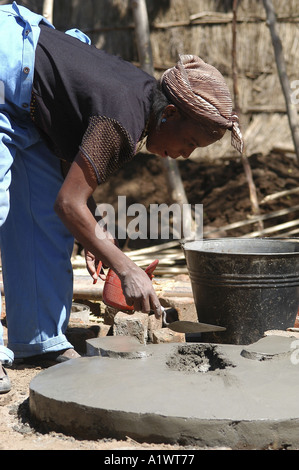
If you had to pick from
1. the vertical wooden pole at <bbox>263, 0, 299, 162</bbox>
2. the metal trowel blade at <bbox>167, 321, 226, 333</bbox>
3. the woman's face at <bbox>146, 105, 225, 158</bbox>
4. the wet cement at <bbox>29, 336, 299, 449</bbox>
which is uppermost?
the vertical wooden pole at <bbox>263, 0, 299, 162</bbox>

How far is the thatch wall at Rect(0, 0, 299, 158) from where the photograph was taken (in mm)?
7242

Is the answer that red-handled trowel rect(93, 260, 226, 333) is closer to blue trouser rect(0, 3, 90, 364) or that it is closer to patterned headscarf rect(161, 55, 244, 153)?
blue trouser rect(0, 3, 90, 364)

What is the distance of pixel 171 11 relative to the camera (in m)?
7.27

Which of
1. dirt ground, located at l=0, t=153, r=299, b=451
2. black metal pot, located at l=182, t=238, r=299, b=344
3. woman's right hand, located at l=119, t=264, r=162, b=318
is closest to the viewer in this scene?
woman's right hand, located at l=119, t=264, r=162, b=318

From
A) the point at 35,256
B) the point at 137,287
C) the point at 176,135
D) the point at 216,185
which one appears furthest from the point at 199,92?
the point at 216,185

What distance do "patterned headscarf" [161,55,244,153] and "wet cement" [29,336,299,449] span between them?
1.01m

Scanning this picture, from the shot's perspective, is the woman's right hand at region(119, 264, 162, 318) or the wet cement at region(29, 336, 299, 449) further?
the woman's right hand at region(119, 264, 162, 318)

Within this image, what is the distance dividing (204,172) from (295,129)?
1735mm

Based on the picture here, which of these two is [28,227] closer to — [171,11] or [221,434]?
[221,434]

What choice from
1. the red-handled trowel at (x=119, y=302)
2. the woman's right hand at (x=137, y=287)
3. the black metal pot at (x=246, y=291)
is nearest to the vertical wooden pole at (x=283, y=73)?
the black metal pot at (x=246, y=291)

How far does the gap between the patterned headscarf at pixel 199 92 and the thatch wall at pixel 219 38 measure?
178 inches

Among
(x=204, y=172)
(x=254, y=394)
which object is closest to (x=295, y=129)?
(x=204, y=172)

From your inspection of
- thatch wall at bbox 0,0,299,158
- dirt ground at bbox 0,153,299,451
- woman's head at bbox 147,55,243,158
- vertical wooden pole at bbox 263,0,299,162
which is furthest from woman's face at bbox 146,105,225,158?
thatch wall at bbox 0,0,299,158

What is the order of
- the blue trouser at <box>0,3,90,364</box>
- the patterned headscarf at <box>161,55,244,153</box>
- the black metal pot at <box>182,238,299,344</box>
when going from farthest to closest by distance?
1. the black metal pot at <box>182,238,299,344</box>
2. the blue trouser at <box>0,3,90,364</box>
3. the patterned headscarf at <box>161,55,244,153</box>
